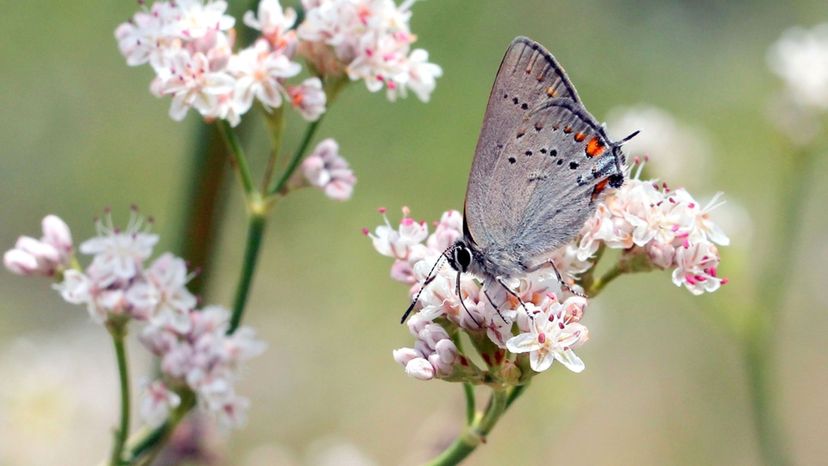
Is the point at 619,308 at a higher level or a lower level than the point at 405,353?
lower

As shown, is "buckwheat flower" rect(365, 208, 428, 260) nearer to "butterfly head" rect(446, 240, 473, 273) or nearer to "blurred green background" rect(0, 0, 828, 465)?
"butterfly head" rect(446, 240, 473, 273)

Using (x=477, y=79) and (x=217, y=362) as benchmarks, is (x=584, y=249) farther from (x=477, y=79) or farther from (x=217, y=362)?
(x=477, y=79)

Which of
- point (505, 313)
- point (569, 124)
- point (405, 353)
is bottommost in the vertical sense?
point (405, 353)

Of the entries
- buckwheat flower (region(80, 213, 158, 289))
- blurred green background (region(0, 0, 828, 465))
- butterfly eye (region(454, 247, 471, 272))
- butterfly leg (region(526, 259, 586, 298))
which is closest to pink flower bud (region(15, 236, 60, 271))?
buckwheat flower (region(80, 213, 158, 289))

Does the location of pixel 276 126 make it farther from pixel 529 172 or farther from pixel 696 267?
pixel 696 267

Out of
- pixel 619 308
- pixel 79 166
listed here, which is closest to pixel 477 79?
pixel 619 308

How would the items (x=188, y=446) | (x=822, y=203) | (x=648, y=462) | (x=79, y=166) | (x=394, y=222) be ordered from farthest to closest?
(x=822, y=203), (x=394, y=222), (x=79, y=166), (x=648, y=462), (x=188, y=446)

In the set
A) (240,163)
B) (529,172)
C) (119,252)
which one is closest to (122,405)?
(119,252)
